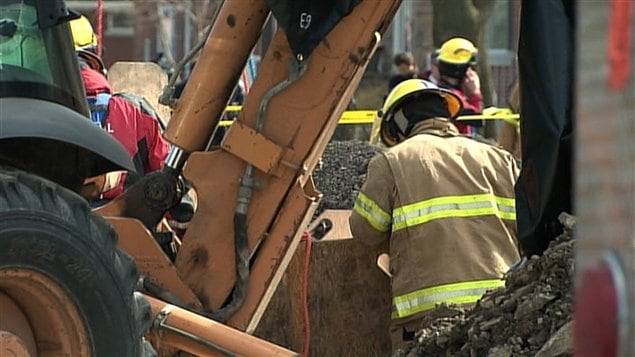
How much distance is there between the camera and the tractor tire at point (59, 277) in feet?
13.6

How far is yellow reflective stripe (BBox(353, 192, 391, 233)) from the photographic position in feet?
20.5

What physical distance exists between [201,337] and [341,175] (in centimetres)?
345

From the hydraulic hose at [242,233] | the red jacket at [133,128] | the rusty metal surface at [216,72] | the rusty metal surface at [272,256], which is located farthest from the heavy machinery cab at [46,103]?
the red jacket at [133,128]

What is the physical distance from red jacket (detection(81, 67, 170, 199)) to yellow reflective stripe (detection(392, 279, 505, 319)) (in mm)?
1430

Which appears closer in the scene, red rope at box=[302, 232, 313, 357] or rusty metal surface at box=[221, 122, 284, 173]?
rusty metal surface at box=[221, 122, 284, 173]

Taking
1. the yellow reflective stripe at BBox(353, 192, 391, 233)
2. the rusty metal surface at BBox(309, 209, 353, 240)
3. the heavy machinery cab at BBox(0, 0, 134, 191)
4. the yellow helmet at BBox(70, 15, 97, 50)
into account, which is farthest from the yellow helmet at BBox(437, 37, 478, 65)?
the heavy machinery cab at BBox(0, 0, 134, 191)

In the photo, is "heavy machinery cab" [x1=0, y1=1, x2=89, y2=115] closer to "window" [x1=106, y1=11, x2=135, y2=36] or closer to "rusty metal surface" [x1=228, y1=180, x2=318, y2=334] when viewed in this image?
"rusty metal surface" [x1=228, y1=180, x2=318, y2=334]

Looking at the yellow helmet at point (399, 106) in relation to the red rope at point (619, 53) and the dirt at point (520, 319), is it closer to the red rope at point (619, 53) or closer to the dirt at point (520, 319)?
the dirt at point (520, 319)

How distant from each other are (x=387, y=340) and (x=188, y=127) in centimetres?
161

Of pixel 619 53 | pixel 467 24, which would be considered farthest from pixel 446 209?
pixel 467 24

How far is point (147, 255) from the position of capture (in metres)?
5.38

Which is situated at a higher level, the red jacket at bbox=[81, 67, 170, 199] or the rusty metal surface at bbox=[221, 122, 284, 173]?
the rusty metal surface at bbox=[221, 122, 284, 173]

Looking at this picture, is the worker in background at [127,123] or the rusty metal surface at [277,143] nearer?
the rusty metal surface at [277,143]

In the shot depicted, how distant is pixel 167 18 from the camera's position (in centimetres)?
3084
